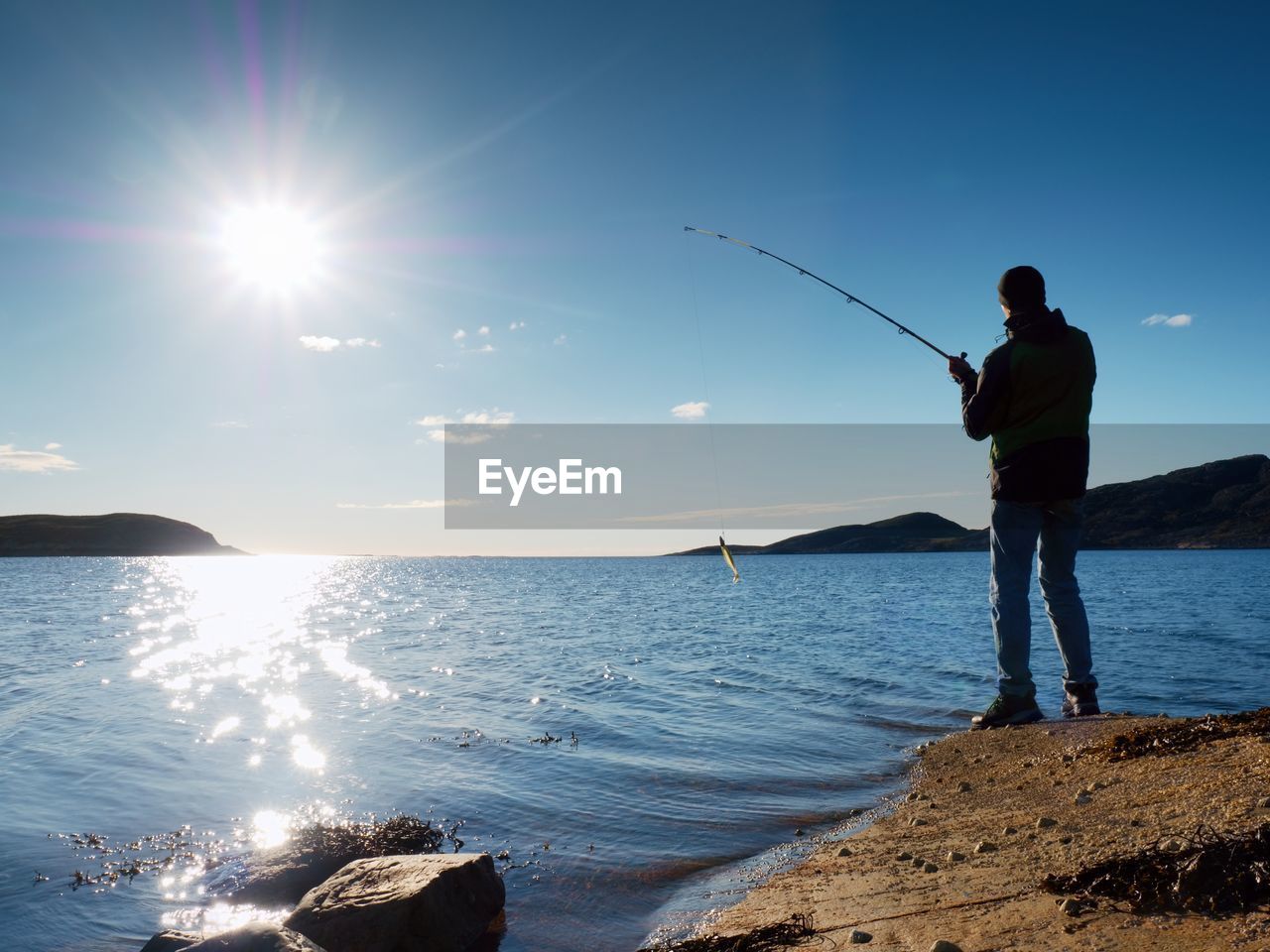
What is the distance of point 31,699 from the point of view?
48.7 feet

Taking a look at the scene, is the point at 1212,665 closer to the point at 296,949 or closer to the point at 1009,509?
the point at 1009,509

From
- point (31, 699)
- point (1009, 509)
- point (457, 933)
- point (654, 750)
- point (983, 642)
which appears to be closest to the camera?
point (457, 933)

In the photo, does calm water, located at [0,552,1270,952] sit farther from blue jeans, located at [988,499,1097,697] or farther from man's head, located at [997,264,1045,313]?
man's head, located at [997,264,1045,313]

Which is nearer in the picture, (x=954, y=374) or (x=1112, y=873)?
(x=1112, y=873)

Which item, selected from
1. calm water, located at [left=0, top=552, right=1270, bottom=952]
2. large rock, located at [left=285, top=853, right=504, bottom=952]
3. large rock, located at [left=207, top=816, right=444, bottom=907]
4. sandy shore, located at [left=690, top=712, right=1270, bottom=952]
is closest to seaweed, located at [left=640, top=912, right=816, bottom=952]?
sandy shore, located at [left=690, top=712, right=1270, bottom=952]

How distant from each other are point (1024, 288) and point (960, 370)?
88 cm

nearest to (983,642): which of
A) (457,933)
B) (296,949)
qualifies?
(457,933)

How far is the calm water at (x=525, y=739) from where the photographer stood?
6641 millimetres

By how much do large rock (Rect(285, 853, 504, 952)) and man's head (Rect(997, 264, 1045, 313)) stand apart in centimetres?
620

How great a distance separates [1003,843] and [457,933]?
11.3 ft

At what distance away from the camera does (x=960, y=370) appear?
24.8 feet

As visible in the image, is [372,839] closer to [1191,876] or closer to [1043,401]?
[1191,876]

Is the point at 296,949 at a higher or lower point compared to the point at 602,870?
higher

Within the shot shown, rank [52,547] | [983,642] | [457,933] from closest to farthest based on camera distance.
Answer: [457,933] → [983,642] → [52,547]
